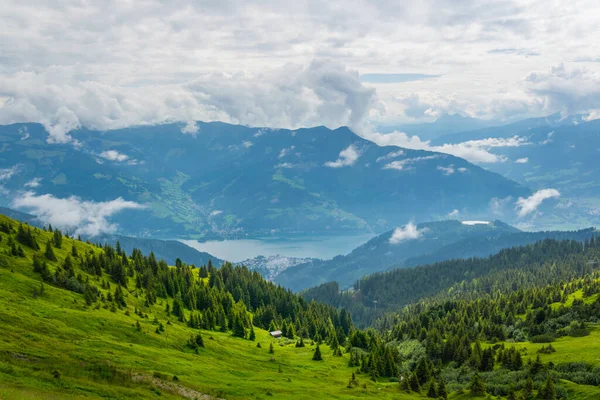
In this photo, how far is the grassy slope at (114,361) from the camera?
4444 cm

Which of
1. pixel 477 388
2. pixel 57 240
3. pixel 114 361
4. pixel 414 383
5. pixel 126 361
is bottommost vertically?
pixel 414 383

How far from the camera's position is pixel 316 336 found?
158375mm

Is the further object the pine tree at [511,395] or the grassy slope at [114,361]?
the pine tree at [511,395]

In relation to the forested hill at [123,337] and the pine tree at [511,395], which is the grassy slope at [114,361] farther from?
the pine tree at [511,395]

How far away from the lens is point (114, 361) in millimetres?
55875

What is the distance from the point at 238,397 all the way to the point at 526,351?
76.5 m

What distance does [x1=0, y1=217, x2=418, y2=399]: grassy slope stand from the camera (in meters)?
44.4

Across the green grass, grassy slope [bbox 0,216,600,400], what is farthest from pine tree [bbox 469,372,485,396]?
the green grass

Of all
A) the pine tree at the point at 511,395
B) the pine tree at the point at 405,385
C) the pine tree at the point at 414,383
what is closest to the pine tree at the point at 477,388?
the pine tree at the point at 511,395

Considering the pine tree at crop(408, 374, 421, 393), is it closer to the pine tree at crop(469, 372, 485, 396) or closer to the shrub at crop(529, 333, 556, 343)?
the pine tree at crop(469, 372, 485, 396)

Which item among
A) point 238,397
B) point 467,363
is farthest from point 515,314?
point 238,397

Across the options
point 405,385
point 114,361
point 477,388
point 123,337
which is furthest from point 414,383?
point 114,361

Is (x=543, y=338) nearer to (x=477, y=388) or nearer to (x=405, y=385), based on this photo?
(x=405, y=385)

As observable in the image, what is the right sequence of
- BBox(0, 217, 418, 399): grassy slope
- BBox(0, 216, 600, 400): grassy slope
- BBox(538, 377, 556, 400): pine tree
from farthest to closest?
1. BBox(538, 377, 556, 400): pine tree
2. BBox(0, 216, 600, 400): grassy slope
3. BBox(0, 217, 418, 399): grassy slope
